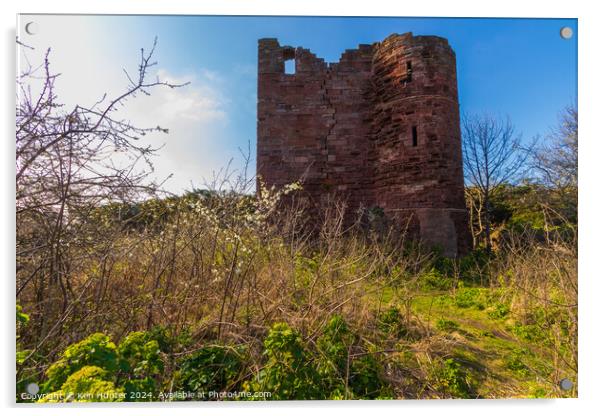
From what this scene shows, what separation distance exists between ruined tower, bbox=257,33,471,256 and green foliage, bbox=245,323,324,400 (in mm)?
4393

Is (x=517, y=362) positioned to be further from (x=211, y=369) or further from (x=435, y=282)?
(x=211, y=369)

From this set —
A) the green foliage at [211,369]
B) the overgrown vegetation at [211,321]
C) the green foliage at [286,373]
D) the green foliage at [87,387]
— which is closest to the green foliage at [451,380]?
the overgrown vegetation at [211,321]

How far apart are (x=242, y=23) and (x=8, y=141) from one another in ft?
7.22

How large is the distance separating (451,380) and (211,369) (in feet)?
6.30

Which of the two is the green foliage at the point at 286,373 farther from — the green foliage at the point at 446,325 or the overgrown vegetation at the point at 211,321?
the green foliage at the point at 446,325

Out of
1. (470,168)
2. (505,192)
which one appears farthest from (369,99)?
(505,192)

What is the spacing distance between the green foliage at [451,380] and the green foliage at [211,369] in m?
1.59

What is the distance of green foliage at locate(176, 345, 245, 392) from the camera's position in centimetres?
224

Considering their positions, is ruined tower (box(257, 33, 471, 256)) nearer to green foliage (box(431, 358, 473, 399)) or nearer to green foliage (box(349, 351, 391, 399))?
green foliage (box(431, 358, 473, 399))

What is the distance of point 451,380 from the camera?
2.48m

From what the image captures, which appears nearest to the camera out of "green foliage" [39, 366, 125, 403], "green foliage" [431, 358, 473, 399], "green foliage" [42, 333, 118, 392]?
"green foliage" [39, 366, 125, 403]

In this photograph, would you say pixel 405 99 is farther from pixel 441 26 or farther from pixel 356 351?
pixel 356 351

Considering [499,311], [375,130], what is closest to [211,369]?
[499,311]

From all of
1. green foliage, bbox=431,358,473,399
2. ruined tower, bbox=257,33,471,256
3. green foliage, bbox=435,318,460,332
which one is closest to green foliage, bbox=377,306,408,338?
green foliage, bbox=431,358,473,399
